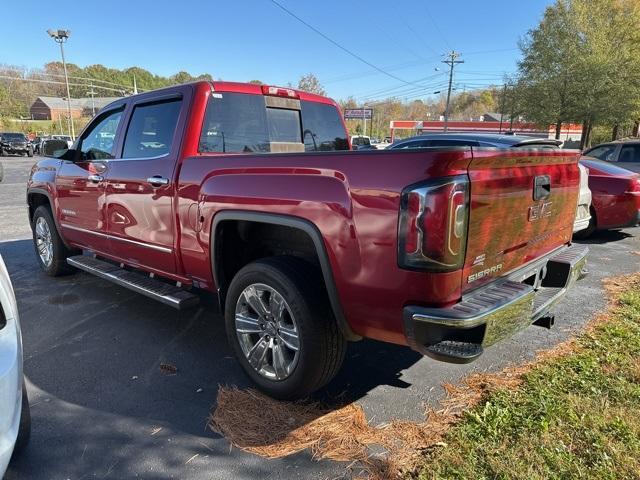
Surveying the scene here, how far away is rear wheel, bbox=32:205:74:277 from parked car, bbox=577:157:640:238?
26.3 feet

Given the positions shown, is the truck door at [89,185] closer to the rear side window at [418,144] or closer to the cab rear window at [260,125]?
the cab rear window at [260,125]

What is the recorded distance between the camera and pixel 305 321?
268 cm

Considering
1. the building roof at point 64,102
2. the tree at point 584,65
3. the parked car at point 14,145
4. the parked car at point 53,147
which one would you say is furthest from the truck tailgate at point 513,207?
the building roof at point 64,102

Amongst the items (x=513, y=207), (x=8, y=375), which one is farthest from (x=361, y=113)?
(x=8, y=375)

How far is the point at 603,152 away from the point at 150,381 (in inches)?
431

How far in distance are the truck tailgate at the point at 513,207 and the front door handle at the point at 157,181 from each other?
7.62 ft

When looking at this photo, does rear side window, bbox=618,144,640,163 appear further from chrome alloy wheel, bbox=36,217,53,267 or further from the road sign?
the road sign

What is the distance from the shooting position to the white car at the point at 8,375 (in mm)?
1915

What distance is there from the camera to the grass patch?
2328 millimetres

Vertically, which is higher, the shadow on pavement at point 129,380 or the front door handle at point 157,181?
the front door handle at point 157,181

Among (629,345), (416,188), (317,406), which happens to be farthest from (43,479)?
(629,345)

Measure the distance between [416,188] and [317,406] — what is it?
164 cm

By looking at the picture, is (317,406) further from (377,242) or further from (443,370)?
(377,242)

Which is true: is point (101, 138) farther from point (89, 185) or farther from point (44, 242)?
point (44, 242)
